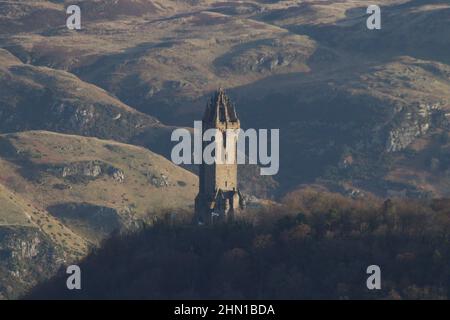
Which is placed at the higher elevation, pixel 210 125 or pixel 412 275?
pixel 210 125

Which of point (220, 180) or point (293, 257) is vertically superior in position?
point (220, 180)

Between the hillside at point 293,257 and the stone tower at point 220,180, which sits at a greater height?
the stone tower at point 220,180

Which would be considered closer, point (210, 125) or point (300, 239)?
point (300, 239)

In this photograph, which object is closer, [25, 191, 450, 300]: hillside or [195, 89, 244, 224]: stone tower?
[25, 191, 450, 300]: hillside

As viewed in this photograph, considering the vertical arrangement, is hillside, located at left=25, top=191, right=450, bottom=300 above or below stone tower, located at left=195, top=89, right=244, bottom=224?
below

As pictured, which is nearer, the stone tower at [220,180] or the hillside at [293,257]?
the hillside at [293,257]

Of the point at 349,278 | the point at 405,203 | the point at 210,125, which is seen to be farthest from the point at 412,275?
the point at 210,125

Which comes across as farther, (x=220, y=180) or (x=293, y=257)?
(x=220, y=180)
